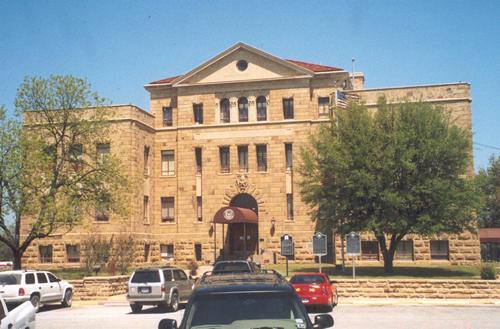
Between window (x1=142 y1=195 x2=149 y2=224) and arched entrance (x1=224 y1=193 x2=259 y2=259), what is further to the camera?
arched entrance (x1=224 y1=193 x2=259 y2=259)

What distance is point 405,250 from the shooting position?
4831 cm

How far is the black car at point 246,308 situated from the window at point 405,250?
42714 millimetres

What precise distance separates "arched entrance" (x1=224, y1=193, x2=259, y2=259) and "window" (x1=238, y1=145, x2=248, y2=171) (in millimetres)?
2413

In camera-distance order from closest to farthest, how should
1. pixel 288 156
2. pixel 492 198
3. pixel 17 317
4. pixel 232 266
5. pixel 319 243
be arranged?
pixel 17 317 < pixel 232 266 < pixel 319 243 < pixel 288 156 < pixel 492 198

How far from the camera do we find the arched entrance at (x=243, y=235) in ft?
169

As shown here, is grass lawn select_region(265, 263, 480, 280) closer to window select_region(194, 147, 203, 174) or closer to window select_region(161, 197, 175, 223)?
window select_region(161, 197, 175, 223)

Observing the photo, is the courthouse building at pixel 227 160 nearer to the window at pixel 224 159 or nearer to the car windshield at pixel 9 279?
the window at pixel 224 159

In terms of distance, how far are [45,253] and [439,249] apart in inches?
1238

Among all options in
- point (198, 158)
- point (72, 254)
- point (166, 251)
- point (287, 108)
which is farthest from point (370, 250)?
point (72, 254)

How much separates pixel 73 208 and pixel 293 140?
19.9 meters

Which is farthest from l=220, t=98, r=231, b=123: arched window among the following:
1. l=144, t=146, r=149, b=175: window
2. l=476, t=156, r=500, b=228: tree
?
l=476, t=156, r=500, b=228: tree

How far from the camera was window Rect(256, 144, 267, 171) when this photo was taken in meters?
51.5

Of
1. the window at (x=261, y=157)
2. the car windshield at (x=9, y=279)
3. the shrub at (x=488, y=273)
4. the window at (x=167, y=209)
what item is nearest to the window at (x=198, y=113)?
the window at (x=261, y=157)

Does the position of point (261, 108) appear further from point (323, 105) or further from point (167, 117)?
point (167, 117)
